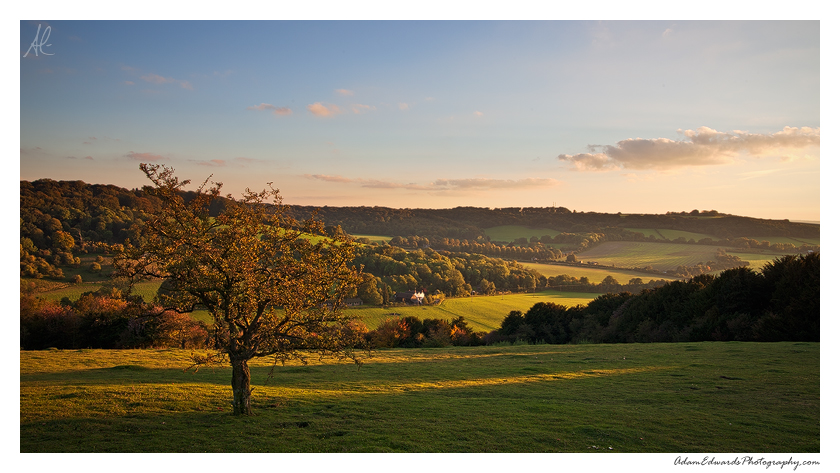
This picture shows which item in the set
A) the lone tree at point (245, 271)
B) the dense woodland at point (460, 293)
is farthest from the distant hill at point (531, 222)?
the lone tree at point (245, 271)

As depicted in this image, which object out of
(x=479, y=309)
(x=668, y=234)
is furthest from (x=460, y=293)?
(x=668, y=234)

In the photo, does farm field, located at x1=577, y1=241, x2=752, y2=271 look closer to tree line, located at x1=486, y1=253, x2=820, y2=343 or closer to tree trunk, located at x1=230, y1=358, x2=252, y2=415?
tree line, located at x1=486, y1=253, x2=820, y2=343

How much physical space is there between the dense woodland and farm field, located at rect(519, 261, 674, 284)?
4744 mm

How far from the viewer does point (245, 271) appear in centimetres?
1015

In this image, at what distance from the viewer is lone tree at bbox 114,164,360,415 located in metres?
10.1

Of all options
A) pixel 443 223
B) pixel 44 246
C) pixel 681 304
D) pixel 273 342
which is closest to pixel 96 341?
pixel 273 342

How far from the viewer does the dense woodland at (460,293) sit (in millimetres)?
29156

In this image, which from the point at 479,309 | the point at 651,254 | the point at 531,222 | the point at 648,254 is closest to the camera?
the point at 479,309

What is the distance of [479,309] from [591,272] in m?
42.8

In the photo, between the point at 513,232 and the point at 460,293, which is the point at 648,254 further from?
the point at 460,293

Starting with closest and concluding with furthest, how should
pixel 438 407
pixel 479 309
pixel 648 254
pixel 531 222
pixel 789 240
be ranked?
1. pixel 438 407
2. pixel 479 309
3. pixel 789 240
4. pixel 648 254
5. pixel 531 222

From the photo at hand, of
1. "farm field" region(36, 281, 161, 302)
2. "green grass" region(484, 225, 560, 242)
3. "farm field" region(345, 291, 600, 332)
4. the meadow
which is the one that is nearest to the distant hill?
"green grass" region(484, 225, 560, 242)
